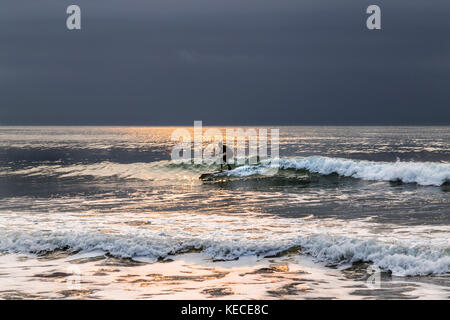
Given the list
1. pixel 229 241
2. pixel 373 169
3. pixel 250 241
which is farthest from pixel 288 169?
pixel 229 241

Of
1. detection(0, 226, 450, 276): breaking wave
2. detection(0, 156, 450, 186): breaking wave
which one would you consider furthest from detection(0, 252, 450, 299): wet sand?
detection(0, 156, 450, 186): breaking wave

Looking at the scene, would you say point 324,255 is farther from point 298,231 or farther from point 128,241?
point 128,241

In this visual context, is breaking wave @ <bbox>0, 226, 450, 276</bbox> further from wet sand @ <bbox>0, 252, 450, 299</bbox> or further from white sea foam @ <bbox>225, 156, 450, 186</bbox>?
white sea foam @ <bbox>225, 156, 450, 186</bbox>

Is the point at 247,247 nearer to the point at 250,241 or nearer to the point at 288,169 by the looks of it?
the point at 250,241

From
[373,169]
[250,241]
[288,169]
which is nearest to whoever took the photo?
[250,241]

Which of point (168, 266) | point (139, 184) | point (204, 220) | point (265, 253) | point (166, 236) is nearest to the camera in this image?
point (168, 266)

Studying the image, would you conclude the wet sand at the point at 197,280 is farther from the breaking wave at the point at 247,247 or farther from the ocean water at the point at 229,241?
the breaking wave at the point at 247,247

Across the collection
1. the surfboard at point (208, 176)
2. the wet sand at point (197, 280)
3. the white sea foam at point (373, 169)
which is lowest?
the surfboard at point (208, 176)

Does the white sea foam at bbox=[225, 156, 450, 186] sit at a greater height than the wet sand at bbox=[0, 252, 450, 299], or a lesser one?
greater

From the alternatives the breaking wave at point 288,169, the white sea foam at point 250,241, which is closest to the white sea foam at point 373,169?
the breaking wave at point 288,169

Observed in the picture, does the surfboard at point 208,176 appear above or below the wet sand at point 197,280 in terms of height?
below
